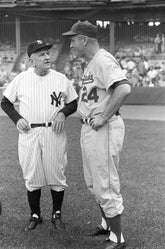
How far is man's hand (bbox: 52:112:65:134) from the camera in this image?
11.8 feet

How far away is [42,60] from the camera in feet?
11.8

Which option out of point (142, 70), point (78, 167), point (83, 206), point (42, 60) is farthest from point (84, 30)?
point (142, 70)

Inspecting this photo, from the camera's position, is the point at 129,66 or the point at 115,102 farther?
the point at 129,66

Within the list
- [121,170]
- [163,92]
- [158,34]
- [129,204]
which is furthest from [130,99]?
[129,204]

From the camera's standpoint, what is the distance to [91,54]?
130 inches

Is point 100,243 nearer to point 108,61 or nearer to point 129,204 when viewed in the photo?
point 129,204

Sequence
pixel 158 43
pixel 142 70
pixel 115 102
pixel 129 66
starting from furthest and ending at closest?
pixel 158 43
pixel 129 66
pixel 142 70
pixel 115 102

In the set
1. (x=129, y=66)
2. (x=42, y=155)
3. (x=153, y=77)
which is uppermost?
(x=129, y=66)

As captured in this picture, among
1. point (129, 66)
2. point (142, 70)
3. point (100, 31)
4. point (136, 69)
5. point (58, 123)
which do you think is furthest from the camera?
point (100, 31)

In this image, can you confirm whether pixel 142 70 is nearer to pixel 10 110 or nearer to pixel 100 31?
pixel 100 31

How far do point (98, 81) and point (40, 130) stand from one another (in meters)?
0.75

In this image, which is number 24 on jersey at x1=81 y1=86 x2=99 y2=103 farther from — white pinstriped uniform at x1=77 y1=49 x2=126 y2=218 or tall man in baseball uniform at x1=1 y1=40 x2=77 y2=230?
tall man in baseball uniform at x1=1 y1=40 x2=77 y2=230

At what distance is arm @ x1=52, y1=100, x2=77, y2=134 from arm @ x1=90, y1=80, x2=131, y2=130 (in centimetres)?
51

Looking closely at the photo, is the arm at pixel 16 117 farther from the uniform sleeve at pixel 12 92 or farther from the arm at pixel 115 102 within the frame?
the arm at pixel 115 102
